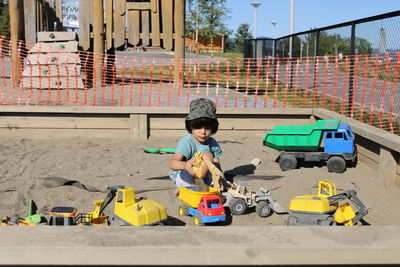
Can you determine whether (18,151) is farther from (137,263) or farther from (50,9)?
(50,9)

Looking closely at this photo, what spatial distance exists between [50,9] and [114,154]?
866 centimetres

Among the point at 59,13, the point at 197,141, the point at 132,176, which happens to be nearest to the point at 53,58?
the point at 59,13

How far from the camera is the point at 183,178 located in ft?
12.5

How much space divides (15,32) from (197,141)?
23.5ft

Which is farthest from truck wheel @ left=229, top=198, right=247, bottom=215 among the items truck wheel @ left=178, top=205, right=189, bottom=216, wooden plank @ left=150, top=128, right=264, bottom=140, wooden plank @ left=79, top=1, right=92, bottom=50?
wooden plank @ left=79, top=1, right=92, bottom=50

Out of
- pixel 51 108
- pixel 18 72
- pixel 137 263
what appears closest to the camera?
pixel 137 263

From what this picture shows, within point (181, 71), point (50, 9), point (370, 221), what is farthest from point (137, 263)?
point (50, 9)

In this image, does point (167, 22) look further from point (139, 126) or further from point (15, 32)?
point (139, 126)

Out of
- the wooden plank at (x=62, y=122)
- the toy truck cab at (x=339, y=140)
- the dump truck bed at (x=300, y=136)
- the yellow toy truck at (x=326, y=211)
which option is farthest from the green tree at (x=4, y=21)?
the yellow toy truck at (x=326, y=211)

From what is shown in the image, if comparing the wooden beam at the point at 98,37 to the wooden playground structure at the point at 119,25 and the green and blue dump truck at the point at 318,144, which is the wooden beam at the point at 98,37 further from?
the green and blue dump truck at the point at 318,144

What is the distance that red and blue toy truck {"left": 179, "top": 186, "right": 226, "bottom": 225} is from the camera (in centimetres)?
317

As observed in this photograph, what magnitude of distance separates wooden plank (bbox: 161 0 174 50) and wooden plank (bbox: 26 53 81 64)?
1.80 meters

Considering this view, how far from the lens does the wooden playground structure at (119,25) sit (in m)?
9.66

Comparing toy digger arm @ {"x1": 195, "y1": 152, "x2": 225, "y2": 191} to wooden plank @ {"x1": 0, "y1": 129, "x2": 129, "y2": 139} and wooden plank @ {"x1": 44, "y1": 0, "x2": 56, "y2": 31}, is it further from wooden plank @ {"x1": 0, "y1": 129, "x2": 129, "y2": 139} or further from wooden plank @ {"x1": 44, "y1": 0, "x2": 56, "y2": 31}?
wooden plank @ {"x1": 44, "y1": 0, "x2": 56, "y2": 31}
